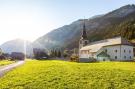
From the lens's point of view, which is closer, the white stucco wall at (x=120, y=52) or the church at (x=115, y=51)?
the white stucco wall at (x=120, y=52)

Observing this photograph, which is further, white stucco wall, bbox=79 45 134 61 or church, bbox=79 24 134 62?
church, bbox=79 24 134 62

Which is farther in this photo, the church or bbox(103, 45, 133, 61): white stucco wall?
the church

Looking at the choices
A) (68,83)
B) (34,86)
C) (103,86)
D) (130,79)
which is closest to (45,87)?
(34,86)

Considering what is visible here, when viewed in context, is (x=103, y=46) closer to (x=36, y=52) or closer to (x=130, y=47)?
(x=130, y=47)

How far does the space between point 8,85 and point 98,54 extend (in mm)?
85850

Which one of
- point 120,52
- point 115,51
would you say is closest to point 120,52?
point 120,52

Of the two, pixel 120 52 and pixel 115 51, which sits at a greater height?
pixel 115 51

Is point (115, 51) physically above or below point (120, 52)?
above

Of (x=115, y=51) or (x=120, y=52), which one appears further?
(x=115, y=51)

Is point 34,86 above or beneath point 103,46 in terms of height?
beneath

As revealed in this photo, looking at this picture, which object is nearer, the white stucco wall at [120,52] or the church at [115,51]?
the white stucco wall at [120,52]

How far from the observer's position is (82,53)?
140 m

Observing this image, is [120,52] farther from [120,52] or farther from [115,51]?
[115,51]

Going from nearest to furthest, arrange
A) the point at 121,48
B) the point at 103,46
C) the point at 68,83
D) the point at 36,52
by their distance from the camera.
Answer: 1. the point at 68,83
2. the point at 121,48
3. the point at 103,46
4. the point at 36,52
